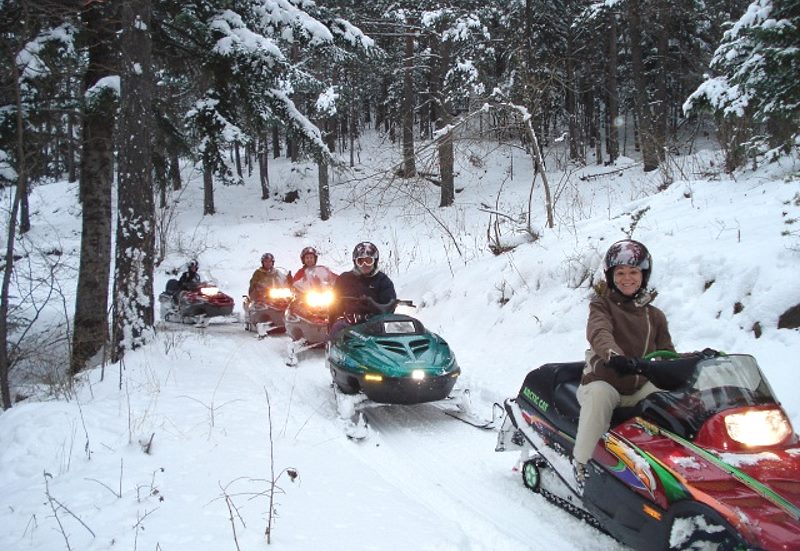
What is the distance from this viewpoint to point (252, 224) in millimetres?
26031

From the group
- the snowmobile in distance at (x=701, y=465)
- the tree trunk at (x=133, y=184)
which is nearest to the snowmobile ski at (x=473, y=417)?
the snowmobile in distance at (x=701, y=465)

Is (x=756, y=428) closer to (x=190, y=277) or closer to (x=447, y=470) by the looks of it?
(x=447, y=470)

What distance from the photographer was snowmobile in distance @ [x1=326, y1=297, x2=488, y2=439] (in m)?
5.47

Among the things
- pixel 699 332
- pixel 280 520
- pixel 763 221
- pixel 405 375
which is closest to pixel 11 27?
pixel 405 375

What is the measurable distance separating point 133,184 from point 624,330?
6548mm

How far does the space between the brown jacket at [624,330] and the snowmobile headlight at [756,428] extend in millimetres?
864

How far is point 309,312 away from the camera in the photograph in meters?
9.20

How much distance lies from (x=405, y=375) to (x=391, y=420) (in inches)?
30.3

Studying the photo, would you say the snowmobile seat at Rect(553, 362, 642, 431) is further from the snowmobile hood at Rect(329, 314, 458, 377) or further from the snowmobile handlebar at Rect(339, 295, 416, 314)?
the snowmobile handlebar at Rect(339, 295, 416, 314)

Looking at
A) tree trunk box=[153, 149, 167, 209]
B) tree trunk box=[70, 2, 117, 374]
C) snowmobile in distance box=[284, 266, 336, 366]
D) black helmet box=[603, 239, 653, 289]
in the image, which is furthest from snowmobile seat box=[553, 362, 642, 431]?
tree trunk box=[153, 149, 167, 209]

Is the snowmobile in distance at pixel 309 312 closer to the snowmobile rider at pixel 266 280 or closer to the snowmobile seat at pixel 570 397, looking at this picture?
the snowmobile rider at pixel 266 280

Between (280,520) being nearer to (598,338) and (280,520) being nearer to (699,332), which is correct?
(598,338)

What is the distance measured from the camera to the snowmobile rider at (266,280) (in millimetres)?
11812

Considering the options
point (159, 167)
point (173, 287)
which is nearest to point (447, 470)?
point (159, 167)
